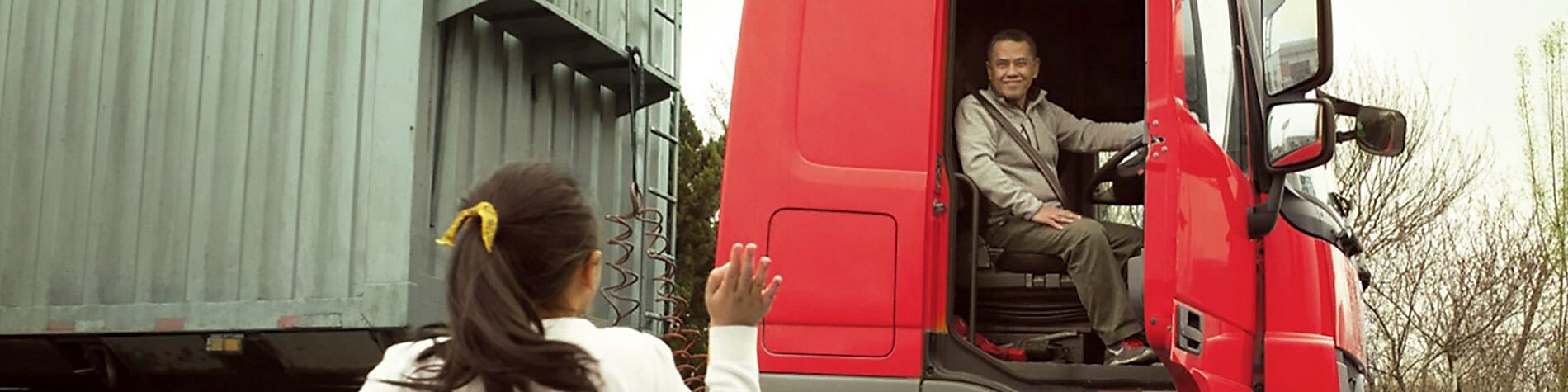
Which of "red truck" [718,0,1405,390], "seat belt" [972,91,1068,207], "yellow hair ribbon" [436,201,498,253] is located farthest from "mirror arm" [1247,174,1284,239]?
"yellow hair ribbon" [436,201,498,253]

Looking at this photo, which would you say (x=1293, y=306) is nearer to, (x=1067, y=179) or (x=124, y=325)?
(x=1067, y=179)

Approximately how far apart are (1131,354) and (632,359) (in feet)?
8.00

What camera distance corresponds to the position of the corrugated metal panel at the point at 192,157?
5918mm

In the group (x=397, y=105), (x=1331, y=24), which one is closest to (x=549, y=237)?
(x=1331, y=24)

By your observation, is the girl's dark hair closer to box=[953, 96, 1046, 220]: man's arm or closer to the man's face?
box=[953, 96, 1046, 220]: man's arm

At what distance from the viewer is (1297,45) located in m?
3.89

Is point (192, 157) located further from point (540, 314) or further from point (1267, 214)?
point (540, 314)

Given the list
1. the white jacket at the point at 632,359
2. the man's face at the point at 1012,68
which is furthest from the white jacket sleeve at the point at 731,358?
the man's face at the point at 1012,68

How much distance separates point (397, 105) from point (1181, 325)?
3.14 metres

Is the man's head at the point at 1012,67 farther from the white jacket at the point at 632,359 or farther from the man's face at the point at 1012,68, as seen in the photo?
the white jacket at the point at 632,359

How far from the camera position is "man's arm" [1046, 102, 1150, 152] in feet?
16.0

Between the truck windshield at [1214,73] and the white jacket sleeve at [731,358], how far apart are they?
7.41ft

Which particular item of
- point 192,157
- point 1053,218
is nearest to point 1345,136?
point 1053,218

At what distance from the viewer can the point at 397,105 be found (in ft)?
19.1
